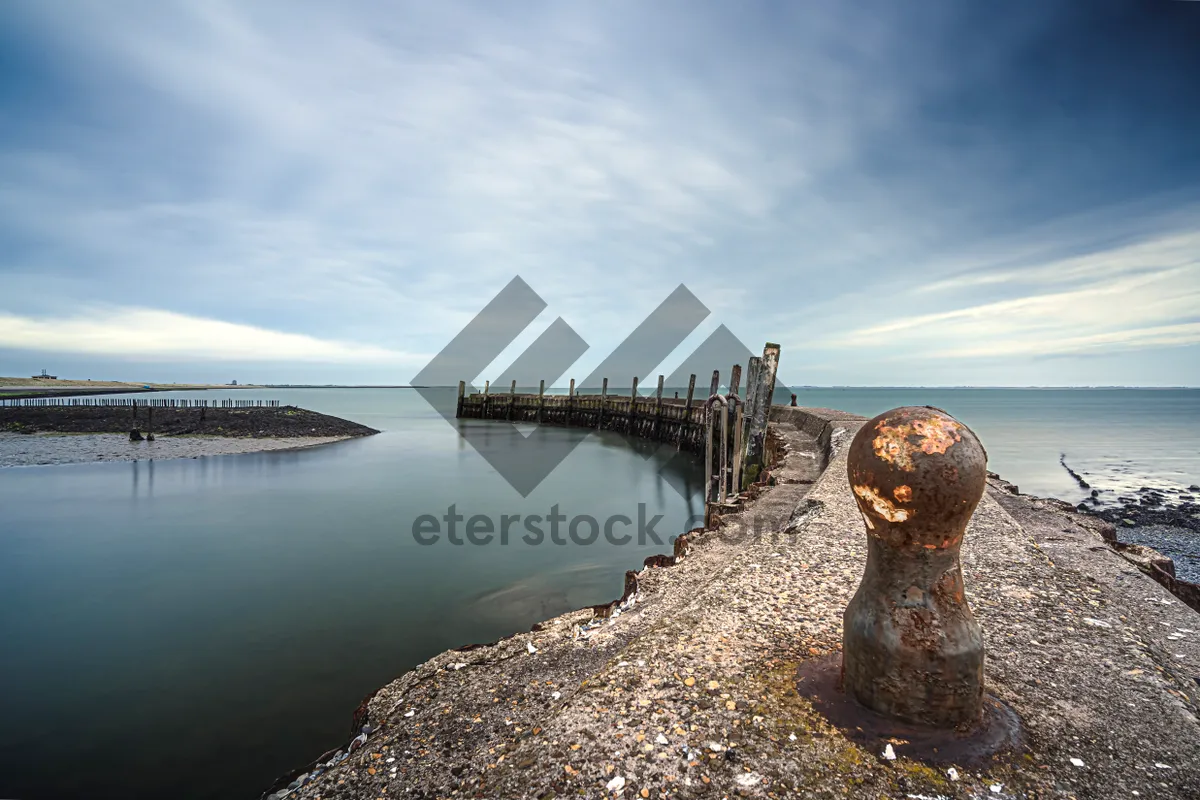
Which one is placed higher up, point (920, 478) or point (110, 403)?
point (920, 478)

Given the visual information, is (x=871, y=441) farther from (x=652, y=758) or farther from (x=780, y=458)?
(x=780, y=458)

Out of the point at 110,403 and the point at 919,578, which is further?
the point at 110,403

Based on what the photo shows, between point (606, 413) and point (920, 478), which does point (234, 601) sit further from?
point (606, 413)

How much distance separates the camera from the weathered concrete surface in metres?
1.54

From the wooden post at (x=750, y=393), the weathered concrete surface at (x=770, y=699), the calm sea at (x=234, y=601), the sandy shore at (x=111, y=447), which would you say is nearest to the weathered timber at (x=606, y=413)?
the calm sea at (x=234, y=601)

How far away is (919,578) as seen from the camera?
1.72 m

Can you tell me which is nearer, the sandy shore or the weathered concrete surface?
the weathered concrete surface

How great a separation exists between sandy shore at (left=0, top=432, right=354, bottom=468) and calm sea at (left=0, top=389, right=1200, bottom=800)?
9.44 feet

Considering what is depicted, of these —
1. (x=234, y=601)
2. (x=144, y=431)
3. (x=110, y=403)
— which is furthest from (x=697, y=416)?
(x=110, y=403)

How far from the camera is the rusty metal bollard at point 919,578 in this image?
5.43 feet

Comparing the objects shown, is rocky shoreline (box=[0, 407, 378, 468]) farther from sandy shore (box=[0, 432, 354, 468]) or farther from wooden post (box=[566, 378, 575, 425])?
wooden post (box=[566, 378, 575, 425])

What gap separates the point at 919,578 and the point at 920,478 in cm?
34

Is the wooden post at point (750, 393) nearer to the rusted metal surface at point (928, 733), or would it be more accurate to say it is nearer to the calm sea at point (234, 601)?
the calm sea at point (234, 601)

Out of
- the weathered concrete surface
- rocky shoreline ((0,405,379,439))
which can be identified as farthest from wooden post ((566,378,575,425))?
the weathered concrete surface
